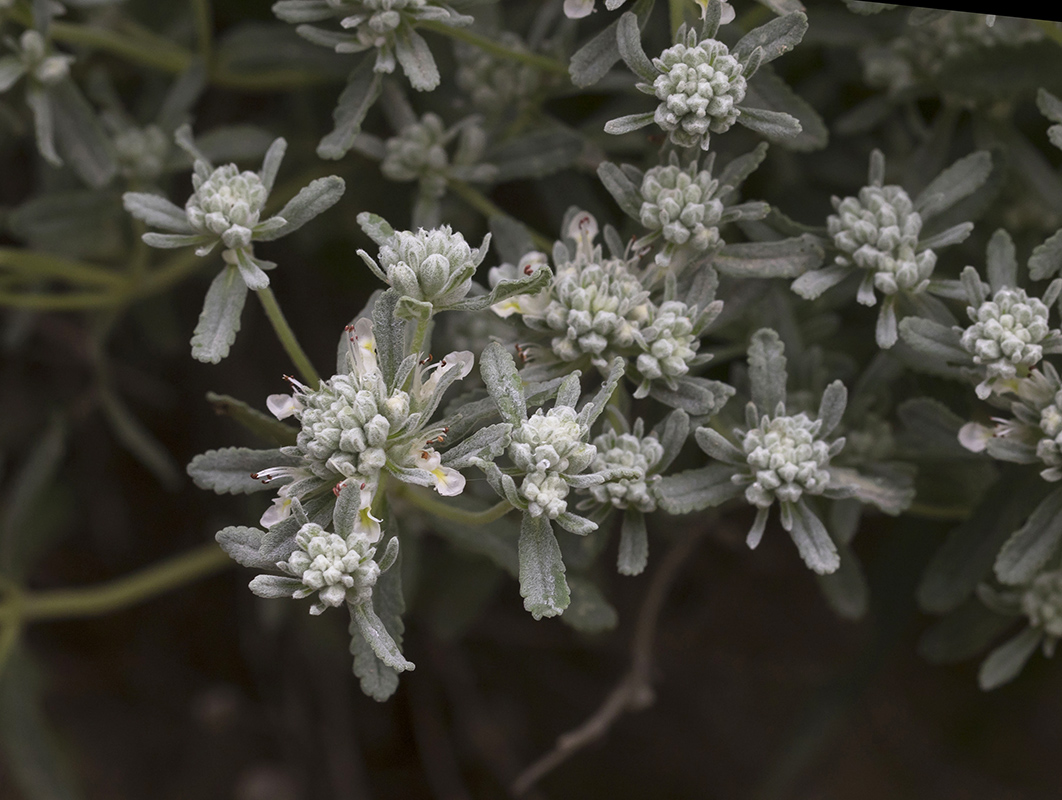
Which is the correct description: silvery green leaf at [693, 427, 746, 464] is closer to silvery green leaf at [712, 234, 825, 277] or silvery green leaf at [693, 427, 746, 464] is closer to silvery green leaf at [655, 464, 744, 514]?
silvery green leaf at [655, 464, 744, 514]

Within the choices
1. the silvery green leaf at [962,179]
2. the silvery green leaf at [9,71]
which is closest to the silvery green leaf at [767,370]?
the silvery green leaf at [962,179]

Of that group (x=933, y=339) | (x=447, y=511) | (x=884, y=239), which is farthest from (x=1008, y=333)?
(x=447, y=511)

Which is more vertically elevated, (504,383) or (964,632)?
(504,383)

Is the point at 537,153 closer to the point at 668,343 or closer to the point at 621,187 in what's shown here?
the point at 621,187

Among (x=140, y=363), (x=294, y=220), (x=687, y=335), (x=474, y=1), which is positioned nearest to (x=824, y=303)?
(x=687, y=335)

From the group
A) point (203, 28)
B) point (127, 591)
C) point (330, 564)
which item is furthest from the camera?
point (127, 591)

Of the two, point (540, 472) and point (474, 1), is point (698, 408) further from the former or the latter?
point (474, 1)

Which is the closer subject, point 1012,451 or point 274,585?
point 274,585
